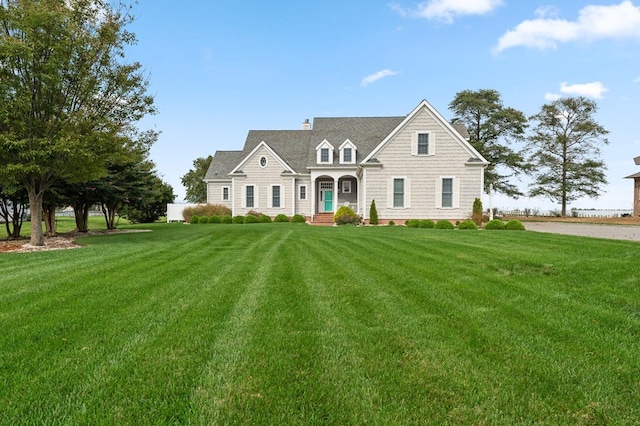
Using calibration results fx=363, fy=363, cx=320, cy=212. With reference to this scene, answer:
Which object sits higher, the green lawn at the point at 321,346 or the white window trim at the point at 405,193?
the white window trim at the point at 405,193

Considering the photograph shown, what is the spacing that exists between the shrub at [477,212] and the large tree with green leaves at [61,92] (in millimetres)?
17380

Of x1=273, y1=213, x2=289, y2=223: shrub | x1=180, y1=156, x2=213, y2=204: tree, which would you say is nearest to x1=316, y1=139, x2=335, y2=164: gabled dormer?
x1=273, y1=213, x2=289, y2=223: shrub

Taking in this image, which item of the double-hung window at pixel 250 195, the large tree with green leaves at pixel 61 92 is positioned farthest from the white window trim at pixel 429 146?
the large tree with green leaves at pixel 61 92

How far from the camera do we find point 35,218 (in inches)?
459

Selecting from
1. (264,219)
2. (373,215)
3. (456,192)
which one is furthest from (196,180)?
(456,192)

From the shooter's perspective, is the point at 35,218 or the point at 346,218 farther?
the point at 346,218

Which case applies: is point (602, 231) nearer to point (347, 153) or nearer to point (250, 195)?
point (347, 153)

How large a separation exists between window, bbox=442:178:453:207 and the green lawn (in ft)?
52.9

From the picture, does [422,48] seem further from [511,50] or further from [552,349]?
[552,349]

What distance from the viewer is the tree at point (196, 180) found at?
46.1 m

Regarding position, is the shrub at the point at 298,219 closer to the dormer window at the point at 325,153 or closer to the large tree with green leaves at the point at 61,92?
the dormer window at the point at 325,153

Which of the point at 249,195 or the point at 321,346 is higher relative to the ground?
the point at 249,195

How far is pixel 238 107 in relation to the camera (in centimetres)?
2283

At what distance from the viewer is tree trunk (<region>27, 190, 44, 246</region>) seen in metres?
11.4
